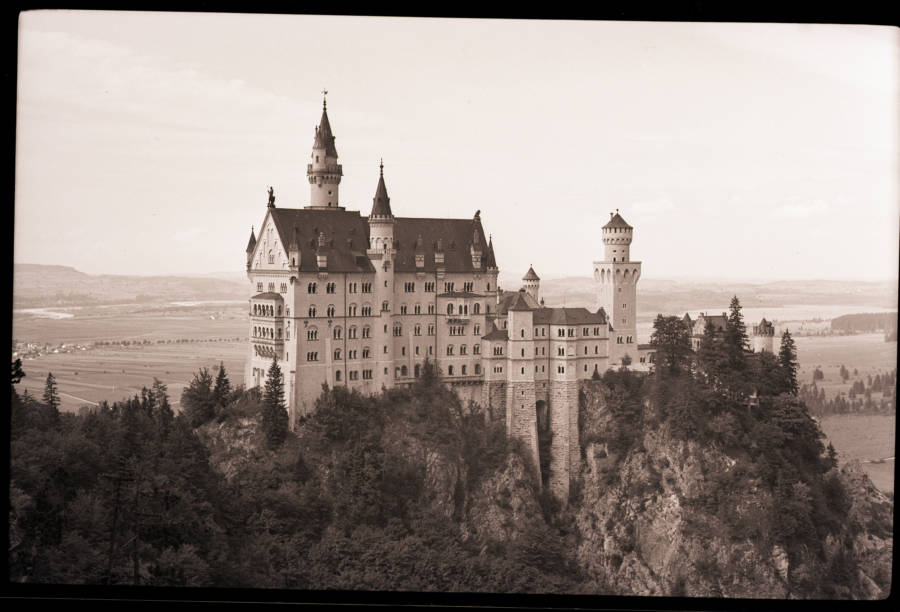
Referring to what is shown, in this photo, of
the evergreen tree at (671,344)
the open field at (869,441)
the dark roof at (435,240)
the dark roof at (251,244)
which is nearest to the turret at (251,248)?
the dark roof at (251,244)

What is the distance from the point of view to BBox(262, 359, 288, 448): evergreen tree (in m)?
20.8

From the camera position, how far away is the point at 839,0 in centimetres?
1102

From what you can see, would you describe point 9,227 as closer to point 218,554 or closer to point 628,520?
point 218,554

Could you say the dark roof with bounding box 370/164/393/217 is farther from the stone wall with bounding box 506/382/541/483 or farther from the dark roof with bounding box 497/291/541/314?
the stone wall with bounding box 506/382/541/483

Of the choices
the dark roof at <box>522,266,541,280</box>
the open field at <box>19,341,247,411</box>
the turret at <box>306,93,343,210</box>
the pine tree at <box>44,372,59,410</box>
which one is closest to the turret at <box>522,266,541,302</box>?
the dark roof at <box>522,266,541,280</box>

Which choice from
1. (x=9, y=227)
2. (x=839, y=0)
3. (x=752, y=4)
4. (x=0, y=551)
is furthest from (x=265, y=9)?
(x=0, y=551)

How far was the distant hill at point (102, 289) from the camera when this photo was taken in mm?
17312

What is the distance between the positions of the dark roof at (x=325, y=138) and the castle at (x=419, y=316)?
0.13ft

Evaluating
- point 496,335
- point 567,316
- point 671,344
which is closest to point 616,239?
point 567,316

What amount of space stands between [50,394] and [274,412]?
4974 millimetres

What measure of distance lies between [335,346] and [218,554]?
6.15m

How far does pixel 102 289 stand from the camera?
19078mm

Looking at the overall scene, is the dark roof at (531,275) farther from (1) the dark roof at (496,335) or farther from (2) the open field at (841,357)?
(2) the open field at (841,357)

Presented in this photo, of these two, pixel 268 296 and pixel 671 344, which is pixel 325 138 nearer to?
pixel 268 296
